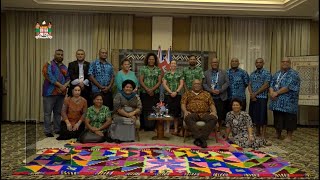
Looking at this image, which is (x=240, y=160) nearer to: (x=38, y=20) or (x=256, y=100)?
(x=256, y=100)

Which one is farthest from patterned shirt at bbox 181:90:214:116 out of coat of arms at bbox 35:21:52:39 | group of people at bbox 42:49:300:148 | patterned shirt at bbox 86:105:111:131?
coat of arms at bbox 35:21:52:39

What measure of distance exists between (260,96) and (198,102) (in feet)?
4.50

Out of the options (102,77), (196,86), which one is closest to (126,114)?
(102,77)

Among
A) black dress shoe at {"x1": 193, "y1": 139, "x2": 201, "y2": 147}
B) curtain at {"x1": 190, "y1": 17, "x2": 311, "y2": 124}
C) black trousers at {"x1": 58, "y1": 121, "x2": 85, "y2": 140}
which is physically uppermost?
curtain at {"x1": 190, "y1": 17, "x2": 311, "y2": 124}

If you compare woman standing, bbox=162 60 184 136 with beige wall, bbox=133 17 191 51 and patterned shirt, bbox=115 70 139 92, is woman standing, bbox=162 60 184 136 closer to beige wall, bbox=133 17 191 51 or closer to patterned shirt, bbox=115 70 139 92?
patterned shirt, bbox=115 70 139 92

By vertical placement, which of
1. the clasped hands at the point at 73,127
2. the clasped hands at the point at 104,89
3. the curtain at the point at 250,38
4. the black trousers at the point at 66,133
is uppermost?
the curtain at the point at 250,38

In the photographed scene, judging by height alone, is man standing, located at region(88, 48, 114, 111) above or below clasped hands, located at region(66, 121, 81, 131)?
above

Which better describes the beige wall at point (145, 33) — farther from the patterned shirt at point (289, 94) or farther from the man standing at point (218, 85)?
the patterned shirt at point (289, 94)

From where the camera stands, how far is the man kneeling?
Answer: 6121 mm

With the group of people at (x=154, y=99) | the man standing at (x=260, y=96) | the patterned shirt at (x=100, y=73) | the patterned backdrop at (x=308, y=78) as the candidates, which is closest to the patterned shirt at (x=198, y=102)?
the group of people at (x=154, y=99)

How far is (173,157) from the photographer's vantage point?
5.12 meters

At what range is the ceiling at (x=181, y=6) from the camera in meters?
7.83

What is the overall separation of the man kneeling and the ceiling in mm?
2139

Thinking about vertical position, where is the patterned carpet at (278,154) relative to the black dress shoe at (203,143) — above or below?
below
